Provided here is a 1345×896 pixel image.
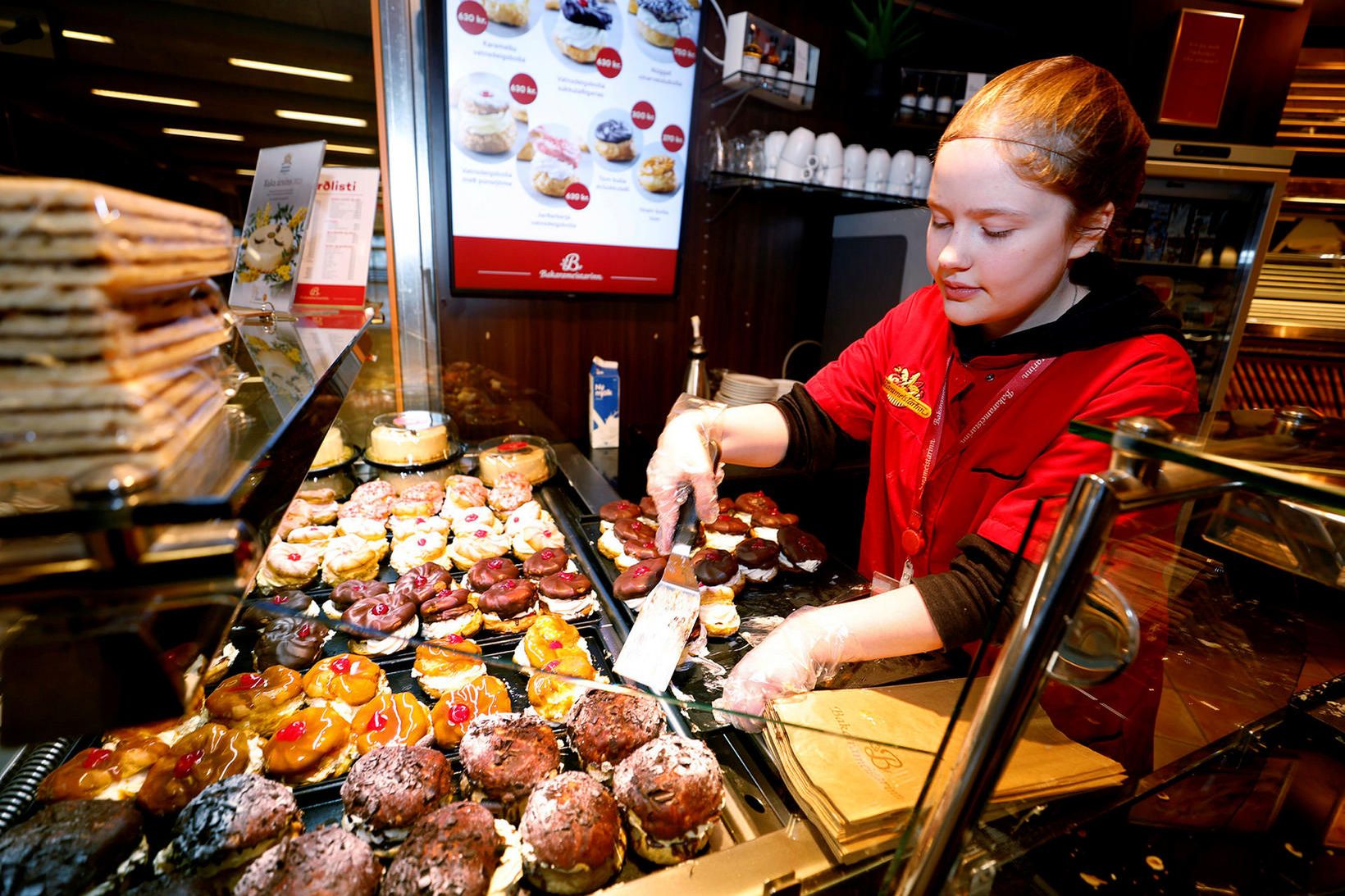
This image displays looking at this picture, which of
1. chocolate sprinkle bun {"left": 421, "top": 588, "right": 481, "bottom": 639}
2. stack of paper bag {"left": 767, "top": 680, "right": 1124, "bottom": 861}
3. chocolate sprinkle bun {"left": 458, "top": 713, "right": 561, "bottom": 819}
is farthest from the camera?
chocolate sprinkle bun {"left": 421, "top": 588, "right": 481, "bottom": 639}

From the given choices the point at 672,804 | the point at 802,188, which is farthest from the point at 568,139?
the point at 672,804

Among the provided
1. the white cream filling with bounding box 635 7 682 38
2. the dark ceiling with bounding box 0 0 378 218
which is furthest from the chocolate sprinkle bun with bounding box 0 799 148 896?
the white cream filling with bounding box 635 7 682 38

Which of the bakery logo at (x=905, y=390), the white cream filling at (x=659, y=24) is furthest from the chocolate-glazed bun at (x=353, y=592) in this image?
the white cream filling at (x=659, y=24)

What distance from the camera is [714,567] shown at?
214 centimetres

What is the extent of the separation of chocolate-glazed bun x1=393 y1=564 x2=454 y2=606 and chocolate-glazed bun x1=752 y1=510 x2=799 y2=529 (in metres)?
1.32

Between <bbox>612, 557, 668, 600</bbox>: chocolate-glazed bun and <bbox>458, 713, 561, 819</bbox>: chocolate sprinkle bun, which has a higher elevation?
<bbox>612, 557, 668, 600</bbox>: chocolate-glazed bun

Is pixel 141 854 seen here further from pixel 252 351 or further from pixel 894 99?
pixel 894 99

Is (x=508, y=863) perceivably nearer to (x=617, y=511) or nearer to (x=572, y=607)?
(x=572, y=607)

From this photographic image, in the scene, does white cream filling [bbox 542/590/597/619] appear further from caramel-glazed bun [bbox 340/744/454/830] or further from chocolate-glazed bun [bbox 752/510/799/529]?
chocolate-glazed bun [bbox 752/510/799/529]

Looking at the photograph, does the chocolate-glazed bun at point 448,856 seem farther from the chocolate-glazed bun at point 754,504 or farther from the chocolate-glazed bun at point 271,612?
the chocolate-glazed bun at point 754,504

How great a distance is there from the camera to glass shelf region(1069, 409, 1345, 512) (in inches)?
28.0

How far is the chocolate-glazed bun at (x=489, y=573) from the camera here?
2.06 metres

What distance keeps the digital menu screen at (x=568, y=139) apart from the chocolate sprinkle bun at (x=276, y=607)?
6.77 ft

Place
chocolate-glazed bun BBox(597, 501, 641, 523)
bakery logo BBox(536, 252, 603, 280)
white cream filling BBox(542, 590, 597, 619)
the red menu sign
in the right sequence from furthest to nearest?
the red menu sign
bakery logo BBox(536, 252, 603, 280)
chocolate-glazed bun BBox(597, 501, 641, 523)
white cream filling BBox(542, 590, 597, 619)
